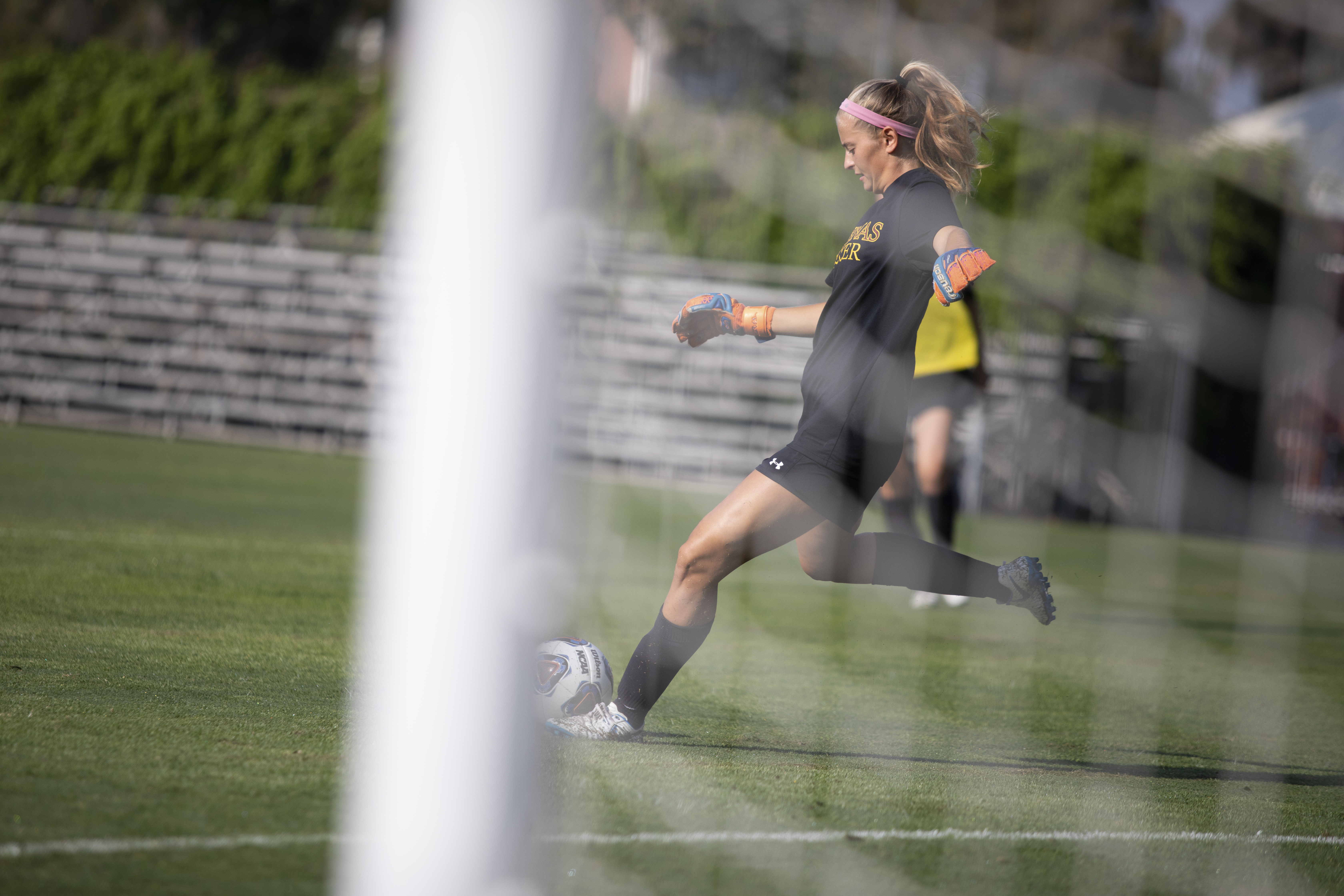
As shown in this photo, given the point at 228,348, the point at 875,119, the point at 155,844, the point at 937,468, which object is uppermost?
the point at 228,348

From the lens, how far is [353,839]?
1.78 meters

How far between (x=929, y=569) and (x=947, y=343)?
286cm

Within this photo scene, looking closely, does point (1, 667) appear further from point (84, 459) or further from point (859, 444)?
point (84, 459)

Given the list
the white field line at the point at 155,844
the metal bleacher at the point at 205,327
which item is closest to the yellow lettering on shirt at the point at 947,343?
the white field line at the point at 155,844

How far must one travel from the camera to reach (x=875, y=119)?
304cm

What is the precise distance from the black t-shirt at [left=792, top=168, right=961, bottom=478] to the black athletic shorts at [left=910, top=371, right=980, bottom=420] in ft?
9.51

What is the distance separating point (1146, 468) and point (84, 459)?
433 inches

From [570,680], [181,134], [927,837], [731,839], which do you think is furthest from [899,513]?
[181,134]

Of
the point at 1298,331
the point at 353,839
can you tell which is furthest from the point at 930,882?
the point at 1298,331

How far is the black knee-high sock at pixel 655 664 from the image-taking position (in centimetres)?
305

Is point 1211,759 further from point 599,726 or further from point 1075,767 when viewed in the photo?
point 599,726

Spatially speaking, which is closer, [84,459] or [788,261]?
[84,459]

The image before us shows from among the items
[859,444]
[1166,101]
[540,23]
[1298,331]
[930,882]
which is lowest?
[930,882]

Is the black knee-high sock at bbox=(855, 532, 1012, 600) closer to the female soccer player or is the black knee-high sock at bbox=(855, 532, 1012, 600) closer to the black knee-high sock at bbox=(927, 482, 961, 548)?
the female soccer player
